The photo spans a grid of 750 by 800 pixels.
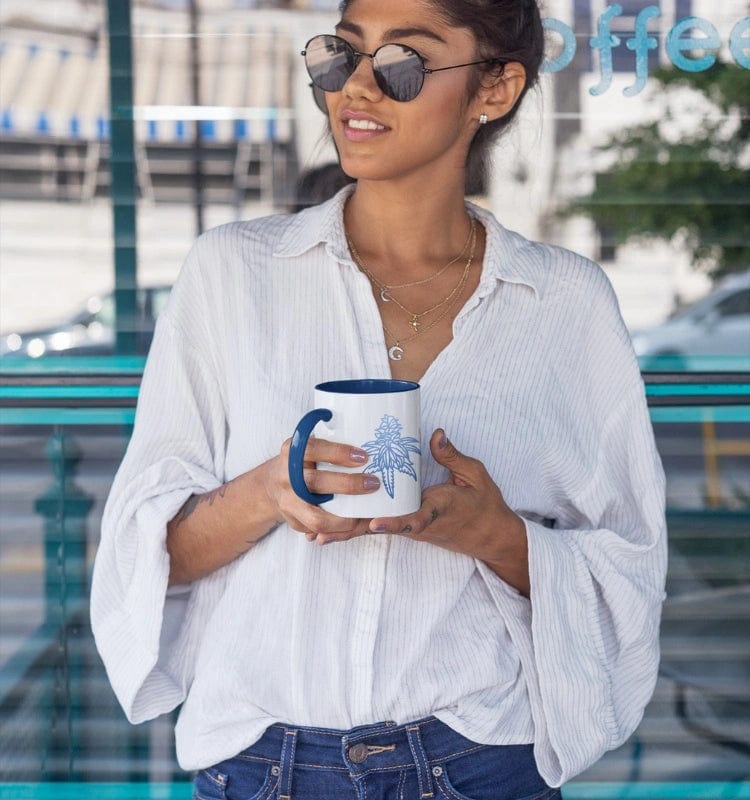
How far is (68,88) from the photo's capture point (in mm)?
2963

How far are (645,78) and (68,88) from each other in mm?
1400

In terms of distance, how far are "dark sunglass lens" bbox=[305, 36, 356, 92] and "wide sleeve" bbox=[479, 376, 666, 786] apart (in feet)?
2.01

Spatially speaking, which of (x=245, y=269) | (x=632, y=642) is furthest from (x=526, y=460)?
(x=245, y=269)

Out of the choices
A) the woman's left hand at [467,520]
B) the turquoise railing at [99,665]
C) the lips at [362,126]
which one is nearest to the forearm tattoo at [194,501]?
the woman's left hand at [467,520]

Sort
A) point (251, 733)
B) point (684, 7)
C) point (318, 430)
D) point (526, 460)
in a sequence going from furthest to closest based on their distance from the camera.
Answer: point (684, 7) < point (526, 460) < point (251, 733) < point (318, 430)

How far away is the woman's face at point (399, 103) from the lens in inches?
65.4

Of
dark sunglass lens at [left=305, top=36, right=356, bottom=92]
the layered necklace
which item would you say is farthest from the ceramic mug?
dark sunglass lens at [left=305, top=36, right=356, bottom=92]

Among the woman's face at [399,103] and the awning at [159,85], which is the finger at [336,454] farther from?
the awning at [159,85]

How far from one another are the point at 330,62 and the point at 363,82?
8 centimetres

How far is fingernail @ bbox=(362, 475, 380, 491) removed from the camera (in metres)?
1.38

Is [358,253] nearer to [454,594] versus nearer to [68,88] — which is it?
[454,594]

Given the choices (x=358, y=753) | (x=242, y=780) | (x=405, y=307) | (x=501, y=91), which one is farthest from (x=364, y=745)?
(x=501, y=91)

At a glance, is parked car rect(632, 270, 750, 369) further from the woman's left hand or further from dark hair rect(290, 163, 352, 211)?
the woman's left hand

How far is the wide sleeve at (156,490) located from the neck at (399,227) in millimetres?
263
